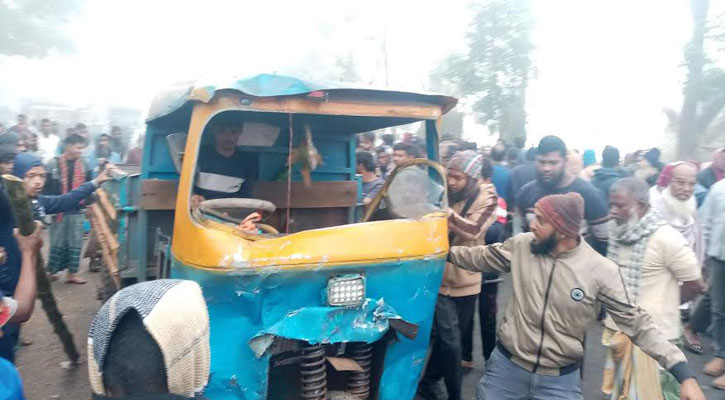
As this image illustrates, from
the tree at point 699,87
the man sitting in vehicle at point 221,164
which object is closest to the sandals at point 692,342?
the man sitting in vehicle at point 221,164

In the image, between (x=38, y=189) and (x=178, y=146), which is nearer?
(x=178, y=146)

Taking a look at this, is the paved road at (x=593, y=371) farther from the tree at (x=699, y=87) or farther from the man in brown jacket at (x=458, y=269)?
the tree at (x=699, y=87)

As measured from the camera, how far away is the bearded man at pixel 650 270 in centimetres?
311

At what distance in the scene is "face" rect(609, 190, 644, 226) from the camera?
322cm

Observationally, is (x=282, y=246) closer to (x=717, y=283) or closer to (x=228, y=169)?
(x=228, y=169)

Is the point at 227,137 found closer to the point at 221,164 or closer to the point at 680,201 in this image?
the point at 221,164

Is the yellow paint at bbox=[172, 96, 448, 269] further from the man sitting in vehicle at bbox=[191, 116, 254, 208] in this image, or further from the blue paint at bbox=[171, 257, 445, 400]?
the man sitting in vehicle at bbox=[191, 116, 254, 208]

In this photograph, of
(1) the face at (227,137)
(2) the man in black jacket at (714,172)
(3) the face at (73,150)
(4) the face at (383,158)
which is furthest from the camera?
(4) the face at (383,158)

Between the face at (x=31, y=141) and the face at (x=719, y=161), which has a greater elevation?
the face at (x=31, y=141)

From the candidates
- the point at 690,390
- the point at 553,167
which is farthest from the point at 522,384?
the point at 553,167

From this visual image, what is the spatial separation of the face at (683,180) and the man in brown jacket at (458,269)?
212cm

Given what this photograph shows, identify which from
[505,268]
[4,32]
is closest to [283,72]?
[505,268]

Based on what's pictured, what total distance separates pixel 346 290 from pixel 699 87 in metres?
14.8

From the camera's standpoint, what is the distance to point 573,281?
244cm
